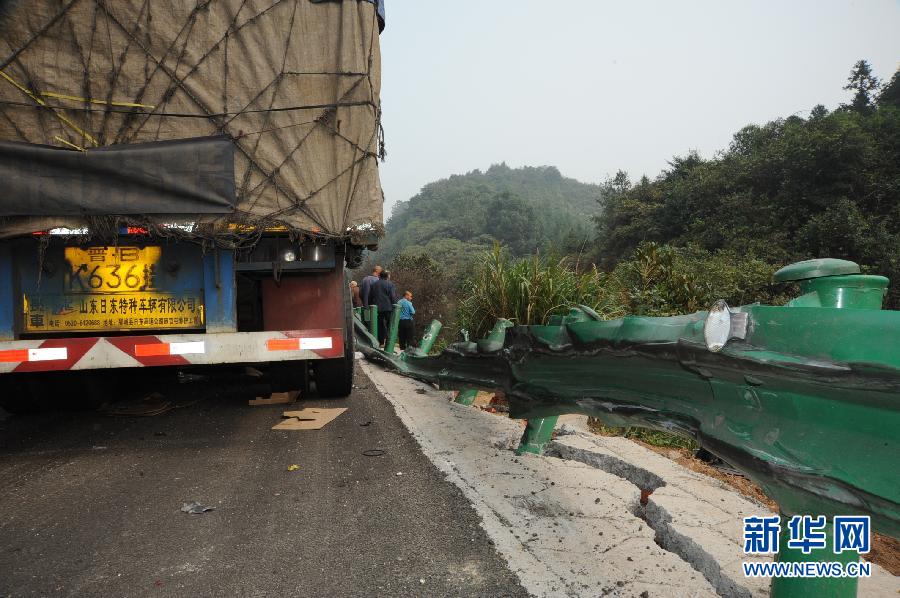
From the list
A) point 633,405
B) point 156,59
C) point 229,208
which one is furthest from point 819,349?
point 156,59

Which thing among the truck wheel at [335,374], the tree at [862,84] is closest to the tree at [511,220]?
the tree at [862,84]

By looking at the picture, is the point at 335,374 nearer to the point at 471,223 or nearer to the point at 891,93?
the point at 891,93

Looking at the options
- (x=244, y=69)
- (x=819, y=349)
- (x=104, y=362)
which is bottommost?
(x=104, y=362)

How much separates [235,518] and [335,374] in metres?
3.00

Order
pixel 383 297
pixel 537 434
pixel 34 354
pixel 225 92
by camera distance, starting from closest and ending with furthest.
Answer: pixel 537 434
pixel 34 354
pixel 225 92
pixel 383 297

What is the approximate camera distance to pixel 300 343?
489cm

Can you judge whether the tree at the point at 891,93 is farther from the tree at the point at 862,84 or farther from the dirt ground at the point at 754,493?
the dirt ground at the point at 754,493

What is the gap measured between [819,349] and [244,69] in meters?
4.44

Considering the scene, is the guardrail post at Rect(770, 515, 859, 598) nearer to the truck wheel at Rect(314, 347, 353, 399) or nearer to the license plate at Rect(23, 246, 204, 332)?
the license plate at Rect(23, 246, 204, 332)

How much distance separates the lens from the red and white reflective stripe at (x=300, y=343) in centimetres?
479

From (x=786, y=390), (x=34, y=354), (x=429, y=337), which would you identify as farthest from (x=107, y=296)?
(x=786, y=390)

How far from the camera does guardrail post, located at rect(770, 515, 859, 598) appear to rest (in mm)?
1569

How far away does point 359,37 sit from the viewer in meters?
4.90

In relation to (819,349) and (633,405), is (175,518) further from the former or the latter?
(819,349)
